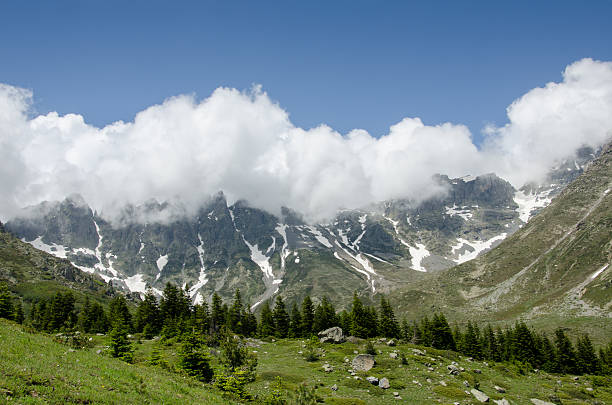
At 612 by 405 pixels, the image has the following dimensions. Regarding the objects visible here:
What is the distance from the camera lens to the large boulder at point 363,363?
43.6m

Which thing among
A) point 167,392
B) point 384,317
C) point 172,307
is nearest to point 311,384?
point 167,392

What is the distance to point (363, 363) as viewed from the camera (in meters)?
44.5

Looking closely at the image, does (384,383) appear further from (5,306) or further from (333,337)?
(5,306)

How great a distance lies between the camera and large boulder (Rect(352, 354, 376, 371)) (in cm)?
4356

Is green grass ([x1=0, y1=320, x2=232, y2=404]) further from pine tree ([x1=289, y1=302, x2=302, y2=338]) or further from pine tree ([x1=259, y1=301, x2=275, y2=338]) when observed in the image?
pine tree ([x1=259, y1=301, x2=275, y2=338])

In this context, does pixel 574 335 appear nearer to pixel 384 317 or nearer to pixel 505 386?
pixel 384 317

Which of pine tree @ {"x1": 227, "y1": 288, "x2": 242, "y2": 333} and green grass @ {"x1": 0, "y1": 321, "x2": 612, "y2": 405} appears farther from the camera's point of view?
pine tree @ {"x1": 227, "y1": 288, "x2": 242, "y2": 333}

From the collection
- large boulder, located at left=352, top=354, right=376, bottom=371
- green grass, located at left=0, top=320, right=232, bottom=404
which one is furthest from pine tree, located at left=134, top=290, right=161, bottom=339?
green grass, located at left=0, top=320, right=232, bottom=404

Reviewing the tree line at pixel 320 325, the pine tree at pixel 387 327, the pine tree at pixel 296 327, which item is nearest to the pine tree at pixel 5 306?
the tree line at pixel 320 325

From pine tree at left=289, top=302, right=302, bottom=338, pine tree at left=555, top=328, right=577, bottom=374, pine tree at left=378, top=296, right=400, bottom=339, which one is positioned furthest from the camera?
pine tree at left=555, top=328, right=577, bottom=374

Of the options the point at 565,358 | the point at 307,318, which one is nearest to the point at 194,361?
the point at 307,318

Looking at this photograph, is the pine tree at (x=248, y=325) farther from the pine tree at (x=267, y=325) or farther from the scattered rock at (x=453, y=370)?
the scattered rock at (x=453, y=370)

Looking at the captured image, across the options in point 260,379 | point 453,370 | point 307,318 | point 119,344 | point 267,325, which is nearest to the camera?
point 119,344

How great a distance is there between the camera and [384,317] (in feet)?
312
